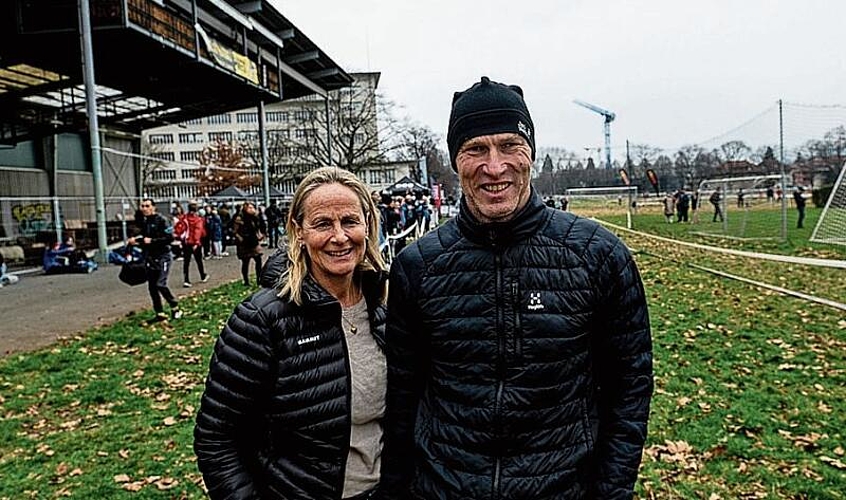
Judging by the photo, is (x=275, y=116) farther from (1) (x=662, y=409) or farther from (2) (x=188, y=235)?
(1) (x=662, y=409)

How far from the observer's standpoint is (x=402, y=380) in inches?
83.0

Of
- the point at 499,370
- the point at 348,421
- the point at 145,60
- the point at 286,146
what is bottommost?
the point at 348,421

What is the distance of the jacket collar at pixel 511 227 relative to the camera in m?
1.97

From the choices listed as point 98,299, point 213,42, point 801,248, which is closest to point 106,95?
point 213,42

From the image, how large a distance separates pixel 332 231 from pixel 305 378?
1.65ft

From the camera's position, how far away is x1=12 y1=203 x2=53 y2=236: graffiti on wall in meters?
20.4

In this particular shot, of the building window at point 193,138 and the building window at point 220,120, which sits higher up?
the building window at point 220,120

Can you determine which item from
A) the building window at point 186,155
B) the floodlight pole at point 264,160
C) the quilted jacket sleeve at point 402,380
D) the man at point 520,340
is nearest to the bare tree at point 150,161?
the building window at point 186,155

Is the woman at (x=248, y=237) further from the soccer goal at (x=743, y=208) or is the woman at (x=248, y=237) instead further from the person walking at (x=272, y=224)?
the soccer goal at (x=743, y=208)

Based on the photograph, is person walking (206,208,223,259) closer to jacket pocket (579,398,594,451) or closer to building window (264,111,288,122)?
jacket pocket (579,398,594,451)

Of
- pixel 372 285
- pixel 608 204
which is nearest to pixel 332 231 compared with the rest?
pixel 372 285

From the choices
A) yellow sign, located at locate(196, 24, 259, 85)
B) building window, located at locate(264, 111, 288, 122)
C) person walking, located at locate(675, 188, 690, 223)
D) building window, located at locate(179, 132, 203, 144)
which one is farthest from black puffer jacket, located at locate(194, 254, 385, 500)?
building window, located at locate(179, 132, 203, 144)

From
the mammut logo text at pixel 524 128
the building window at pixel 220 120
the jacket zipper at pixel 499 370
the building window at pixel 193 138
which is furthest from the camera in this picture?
the building window at pixel 193 138

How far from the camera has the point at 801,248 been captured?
64.6 ft
